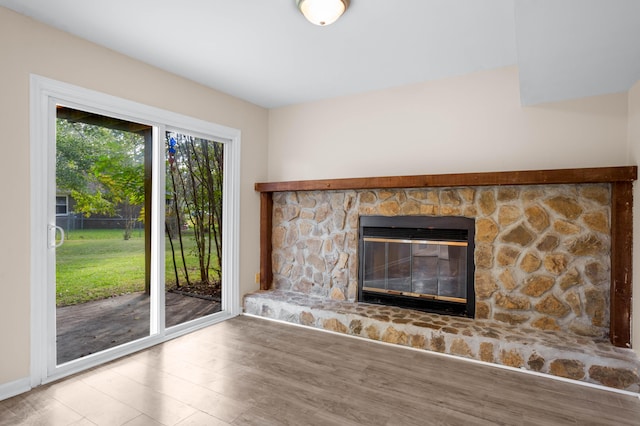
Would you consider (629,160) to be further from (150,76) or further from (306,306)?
(150,76)

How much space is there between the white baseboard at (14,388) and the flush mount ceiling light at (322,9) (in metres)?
2.88

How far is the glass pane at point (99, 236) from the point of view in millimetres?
2412

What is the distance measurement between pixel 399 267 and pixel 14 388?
3.00 m

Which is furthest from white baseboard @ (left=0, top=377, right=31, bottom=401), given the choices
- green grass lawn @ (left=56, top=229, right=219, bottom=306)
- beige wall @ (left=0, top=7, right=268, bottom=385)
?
green grass lawn @ (left=56, top=229, right=219, bottom=306)

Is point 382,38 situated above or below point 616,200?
above

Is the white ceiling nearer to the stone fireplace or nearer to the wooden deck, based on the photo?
the stone fireplace

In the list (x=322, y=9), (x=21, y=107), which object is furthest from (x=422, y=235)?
(x=21, y=107)

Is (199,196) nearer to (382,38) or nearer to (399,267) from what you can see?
(399,267)

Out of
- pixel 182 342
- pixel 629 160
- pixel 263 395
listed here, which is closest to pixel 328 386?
pixel 263 395

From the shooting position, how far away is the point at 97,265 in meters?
2.59

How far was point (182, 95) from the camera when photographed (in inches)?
121


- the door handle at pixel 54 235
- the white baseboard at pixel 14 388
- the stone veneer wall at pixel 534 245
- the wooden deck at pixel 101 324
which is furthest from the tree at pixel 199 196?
the stone veneer wall at pixel 534 245

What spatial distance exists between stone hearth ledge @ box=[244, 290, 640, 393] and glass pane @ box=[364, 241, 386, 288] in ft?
0.79

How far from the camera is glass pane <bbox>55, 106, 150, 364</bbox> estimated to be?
2.41 meters
